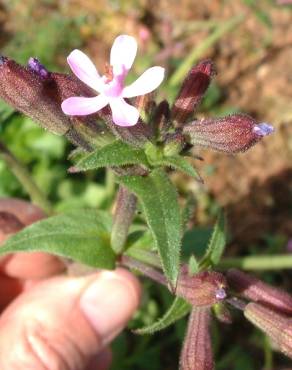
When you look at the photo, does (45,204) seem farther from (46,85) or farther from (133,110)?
(133,110)

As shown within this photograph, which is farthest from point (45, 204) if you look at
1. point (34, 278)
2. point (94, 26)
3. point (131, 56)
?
point (94, 26)

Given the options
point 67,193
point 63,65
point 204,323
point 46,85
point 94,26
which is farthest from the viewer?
point 94,26

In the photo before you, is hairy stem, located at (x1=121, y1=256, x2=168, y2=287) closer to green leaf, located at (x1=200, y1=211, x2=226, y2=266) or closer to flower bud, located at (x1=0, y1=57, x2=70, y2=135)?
green leaf, located at (x1=200, y1=211, x2=226, y2=266)

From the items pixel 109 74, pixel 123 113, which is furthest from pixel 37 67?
pixel 123 113

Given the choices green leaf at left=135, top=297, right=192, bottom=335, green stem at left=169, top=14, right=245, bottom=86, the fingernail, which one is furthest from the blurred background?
green leaf at left=135, top=297, right=192, bottom=335

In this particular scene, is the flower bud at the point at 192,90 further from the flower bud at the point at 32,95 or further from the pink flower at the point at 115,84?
the flower bud at the point at 32,95

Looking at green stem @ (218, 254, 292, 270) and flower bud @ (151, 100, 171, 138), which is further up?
flower bud @ (151, 100, 171, 138)
